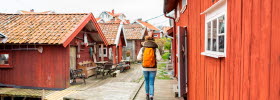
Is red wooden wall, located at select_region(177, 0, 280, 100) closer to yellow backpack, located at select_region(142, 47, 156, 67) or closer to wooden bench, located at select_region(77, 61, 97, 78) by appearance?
yellow backpack, located at select_region(142, 47, 156, 67)

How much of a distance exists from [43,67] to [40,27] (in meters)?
2.24

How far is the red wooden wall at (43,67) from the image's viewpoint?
30.8 feet

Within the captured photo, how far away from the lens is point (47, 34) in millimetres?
9547

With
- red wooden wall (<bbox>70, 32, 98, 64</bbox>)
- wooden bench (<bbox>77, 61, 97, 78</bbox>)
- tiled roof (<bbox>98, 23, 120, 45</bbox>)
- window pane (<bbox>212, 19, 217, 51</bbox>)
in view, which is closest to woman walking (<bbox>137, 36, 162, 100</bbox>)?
window pane (<bbox>212, 19, 217, 51</bbox>)

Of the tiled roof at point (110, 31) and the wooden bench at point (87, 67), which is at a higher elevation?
the tiled roof at point (110, 31)

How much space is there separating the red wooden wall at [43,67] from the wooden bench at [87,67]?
8.66ft

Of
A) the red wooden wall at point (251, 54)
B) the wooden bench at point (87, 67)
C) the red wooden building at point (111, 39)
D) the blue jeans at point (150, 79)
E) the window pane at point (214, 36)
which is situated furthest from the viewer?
the red wooden building at point (111, 39)

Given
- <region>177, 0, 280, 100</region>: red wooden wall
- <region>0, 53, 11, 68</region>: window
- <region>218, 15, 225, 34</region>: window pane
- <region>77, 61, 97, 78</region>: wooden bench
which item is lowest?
<region>77, 61, 97, 78</region>: wooden bench

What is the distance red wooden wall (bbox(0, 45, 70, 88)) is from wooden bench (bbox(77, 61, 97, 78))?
2.64m

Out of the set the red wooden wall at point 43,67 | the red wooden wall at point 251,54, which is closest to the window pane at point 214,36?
the red wooden wall at point 251,54

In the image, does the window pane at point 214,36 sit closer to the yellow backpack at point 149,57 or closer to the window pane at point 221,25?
the window pane at point 221,25

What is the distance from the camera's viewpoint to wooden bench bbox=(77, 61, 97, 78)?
40.0 feet

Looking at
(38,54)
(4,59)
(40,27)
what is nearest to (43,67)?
(38,54)

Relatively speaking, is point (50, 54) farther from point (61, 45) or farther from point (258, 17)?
point (258, 17)
